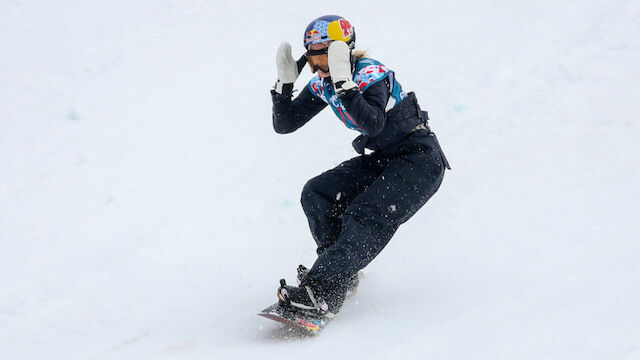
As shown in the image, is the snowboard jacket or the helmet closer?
the snowboard jacket

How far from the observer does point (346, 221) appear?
13.1 feet

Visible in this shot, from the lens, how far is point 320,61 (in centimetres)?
402

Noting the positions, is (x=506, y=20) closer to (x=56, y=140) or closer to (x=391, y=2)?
(x=391, y=2)

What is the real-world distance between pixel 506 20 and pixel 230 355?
6.46 meters

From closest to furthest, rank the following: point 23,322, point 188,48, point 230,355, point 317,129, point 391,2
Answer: point 230,355, point 23,322, point 317,129, point 188,48, point 391,2

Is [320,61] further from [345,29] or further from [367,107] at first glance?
[367,107]

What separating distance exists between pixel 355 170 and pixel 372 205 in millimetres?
433

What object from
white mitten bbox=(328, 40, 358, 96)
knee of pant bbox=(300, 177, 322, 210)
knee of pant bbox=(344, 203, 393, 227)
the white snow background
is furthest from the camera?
knee of pant bbox=(300, 177, 322, 210)

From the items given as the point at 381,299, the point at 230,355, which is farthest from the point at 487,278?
the point at 230,355

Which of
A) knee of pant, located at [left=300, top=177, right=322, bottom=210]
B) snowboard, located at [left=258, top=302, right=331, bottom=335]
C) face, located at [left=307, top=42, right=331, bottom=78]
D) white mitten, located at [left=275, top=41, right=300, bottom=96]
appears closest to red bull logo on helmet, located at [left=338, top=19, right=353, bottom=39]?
face, located at [left=307, top=42, right=331, bottom=78]

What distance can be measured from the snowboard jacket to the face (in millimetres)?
81

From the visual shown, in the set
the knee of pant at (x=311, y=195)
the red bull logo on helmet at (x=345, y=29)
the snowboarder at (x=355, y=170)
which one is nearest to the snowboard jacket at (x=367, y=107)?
the snowboarder at (x=355, y=170)

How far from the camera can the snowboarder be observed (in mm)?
3832

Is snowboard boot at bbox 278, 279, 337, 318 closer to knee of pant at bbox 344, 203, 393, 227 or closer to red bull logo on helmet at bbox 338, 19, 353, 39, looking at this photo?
knee of pant at bbox 344, 203, 393, 227
